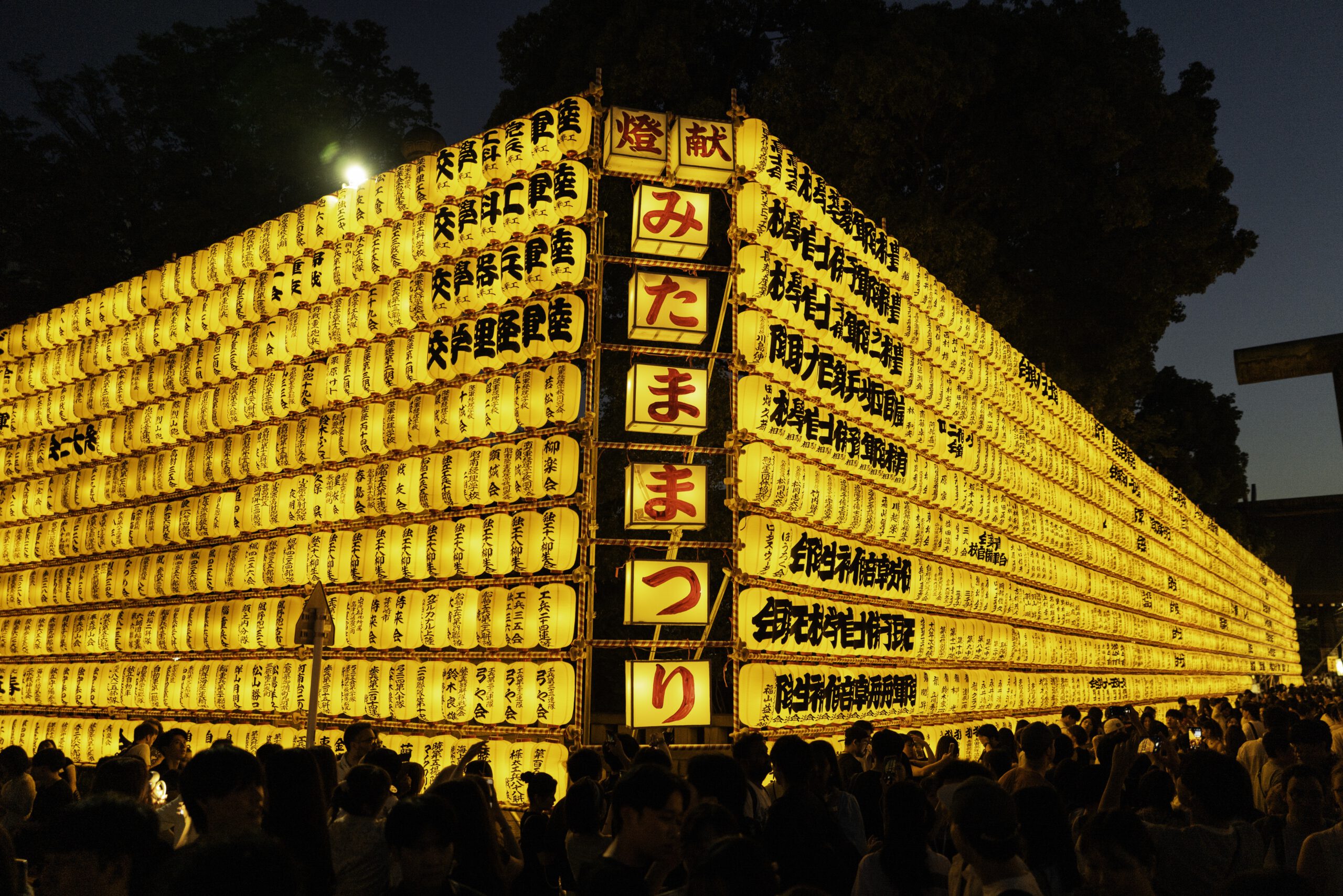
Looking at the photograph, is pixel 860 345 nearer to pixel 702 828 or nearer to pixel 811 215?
pixel 811 215

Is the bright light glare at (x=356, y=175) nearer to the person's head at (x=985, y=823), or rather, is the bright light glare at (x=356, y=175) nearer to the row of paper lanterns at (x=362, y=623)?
the row of paper lanterns at (x=362, y=623)

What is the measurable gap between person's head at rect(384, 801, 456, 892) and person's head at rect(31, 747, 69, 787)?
451cm

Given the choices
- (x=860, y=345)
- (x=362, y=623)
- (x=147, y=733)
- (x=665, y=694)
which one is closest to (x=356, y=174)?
(x=362, y=623)

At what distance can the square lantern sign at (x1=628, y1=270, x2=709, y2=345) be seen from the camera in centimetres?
1026

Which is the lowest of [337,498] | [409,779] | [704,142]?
[409,779]

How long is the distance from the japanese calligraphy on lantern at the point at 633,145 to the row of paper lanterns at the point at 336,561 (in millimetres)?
3674

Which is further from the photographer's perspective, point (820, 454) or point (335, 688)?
point (335, 688)

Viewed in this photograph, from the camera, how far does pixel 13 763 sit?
23.2 feet

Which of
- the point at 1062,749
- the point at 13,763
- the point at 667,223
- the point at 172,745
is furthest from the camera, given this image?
the point at 667,223

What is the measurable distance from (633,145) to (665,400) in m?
2.82

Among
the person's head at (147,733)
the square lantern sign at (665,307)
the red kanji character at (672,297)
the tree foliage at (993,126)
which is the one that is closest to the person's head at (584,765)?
the person's head at (147,733)

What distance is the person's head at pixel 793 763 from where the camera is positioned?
4.97 m

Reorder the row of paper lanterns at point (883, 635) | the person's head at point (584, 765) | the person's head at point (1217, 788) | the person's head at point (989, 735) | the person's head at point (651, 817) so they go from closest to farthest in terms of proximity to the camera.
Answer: the person's head at point (651, 817)
the person's head at point (1217, 788)
the person's head at point (584, 765)
the person's head at point (989, 735)
the row of paper lanterns at point (883, 635)

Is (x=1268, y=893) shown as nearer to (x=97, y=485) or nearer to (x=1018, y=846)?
(x=1018, y=846)
